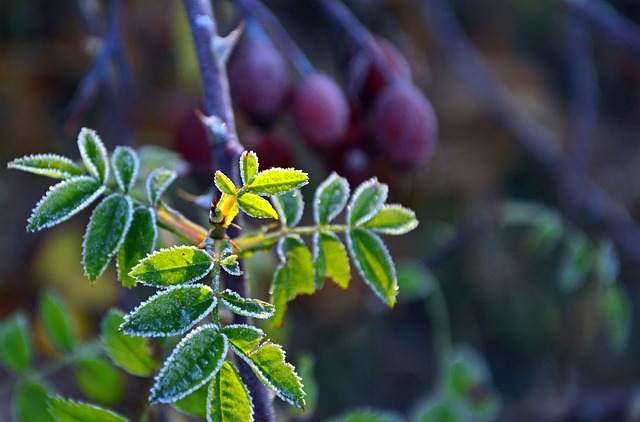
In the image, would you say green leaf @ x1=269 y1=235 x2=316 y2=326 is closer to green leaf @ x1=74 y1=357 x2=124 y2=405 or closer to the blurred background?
green leaf @ x1=74 y1=357 x2=124 y2=405

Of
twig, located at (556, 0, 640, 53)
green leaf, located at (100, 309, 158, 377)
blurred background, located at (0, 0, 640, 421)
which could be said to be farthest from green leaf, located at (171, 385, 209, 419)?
twig, located at (556, 0, 640, 53)

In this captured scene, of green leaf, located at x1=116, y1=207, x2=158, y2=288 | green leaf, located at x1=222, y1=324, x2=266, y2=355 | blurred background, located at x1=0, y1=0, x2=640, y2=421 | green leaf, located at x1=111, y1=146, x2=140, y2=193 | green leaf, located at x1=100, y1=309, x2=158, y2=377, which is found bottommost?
blurred background, located at x1=0, y1=0, x2=640, y2=421

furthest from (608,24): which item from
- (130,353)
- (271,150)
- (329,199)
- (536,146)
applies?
(130,353)

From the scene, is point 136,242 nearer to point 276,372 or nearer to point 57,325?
point 276,372

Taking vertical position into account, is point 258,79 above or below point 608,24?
above

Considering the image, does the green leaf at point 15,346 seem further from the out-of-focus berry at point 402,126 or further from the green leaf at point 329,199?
the out-of-focus berry at point 402,126

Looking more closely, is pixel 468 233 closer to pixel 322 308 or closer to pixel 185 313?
pixel 322 308

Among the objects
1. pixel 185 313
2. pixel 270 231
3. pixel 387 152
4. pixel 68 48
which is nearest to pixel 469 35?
pixel 68 48
